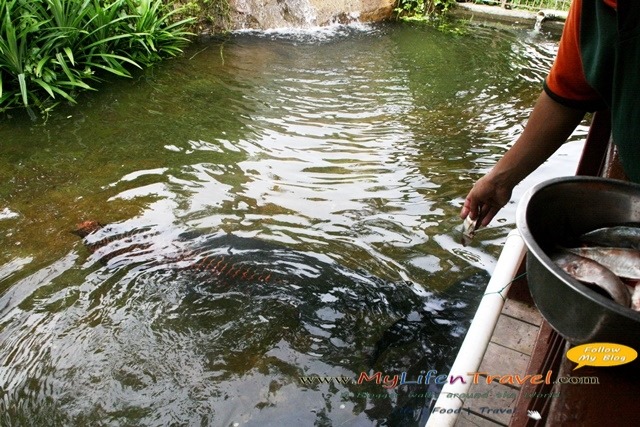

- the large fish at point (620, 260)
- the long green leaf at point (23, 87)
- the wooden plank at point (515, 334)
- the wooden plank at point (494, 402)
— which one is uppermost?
the large fish at point (620, 260)

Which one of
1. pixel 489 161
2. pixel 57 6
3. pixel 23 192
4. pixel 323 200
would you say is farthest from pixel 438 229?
pixel 57 6

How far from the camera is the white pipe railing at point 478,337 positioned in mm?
1738

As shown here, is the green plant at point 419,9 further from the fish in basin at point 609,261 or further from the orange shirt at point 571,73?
the fish in basin at point 609,261

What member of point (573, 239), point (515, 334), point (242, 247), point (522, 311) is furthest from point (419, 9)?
point (573, 239)

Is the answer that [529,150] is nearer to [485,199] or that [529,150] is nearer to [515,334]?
[485,199]

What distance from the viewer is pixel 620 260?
1109 mm

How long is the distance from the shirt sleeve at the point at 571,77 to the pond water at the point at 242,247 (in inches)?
60.8

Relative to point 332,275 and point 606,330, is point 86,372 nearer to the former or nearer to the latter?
point 332,275

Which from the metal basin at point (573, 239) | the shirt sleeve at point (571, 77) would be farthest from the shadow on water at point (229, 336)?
the shirt sleeve at point (571, 77)

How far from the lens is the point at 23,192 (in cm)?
416

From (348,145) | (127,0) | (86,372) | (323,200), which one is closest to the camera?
(86,372)

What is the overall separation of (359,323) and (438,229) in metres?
1.18

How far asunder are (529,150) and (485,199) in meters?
0.27

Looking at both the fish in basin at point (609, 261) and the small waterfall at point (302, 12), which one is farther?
the small waterfall at point (302, 12)
